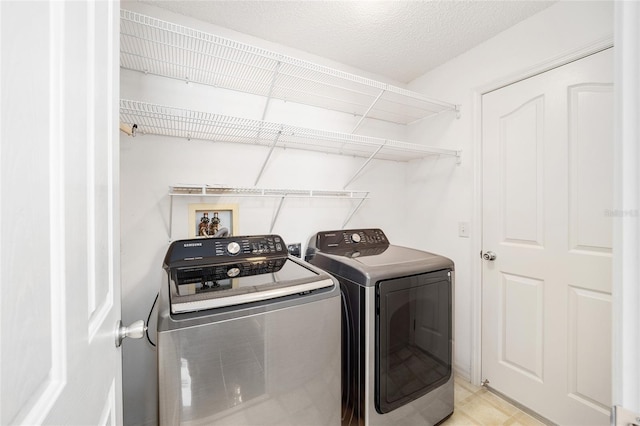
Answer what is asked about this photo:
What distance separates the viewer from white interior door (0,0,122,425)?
10.0 inches

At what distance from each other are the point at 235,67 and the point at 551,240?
2.25 metres

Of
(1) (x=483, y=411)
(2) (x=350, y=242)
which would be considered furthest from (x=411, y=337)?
(1) (x=483, y=411)

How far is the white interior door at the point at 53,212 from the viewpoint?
0.25 m

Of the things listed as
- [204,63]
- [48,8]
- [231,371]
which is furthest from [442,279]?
[204,63]

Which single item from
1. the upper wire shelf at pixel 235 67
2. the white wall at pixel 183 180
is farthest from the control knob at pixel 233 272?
the upper wire shelf at pixel 235 67

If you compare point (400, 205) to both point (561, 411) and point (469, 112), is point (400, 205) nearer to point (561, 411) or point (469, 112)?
point (469, 112)

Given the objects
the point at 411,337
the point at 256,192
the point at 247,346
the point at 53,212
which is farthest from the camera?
the point at 256,192

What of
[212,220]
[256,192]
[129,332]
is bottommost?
[129,332]

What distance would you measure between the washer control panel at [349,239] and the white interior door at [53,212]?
144 cm

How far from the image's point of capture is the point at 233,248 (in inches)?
59.1

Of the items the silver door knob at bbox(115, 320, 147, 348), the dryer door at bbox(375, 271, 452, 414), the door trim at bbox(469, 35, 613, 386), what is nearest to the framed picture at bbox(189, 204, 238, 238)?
the silver door knob at bbox(115, 320, 147, 348)

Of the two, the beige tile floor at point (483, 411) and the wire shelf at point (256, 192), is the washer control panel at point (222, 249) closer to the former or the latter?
the wire shelf at point (256, 192)

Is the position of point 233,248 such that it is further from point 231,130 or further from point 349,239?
point 349,239

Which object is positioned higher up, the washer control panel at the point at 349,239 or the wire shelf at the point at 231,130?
the wire shelf at the point at 231,130
